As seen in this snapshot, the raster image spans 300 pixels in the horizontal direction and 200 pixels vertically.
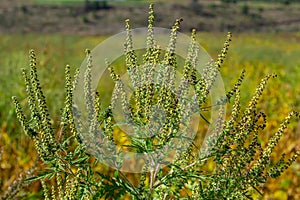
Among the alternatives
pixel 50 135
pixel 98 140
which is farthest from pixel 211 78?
pixel 50 135

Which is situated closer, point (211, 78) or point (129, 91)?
point (211, 78)

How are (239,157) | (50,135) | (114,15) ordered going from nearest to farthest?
(50,135), (239,157), (114,15)

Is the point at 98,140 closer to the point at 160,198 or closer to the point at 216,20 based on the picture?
the point at 160,198

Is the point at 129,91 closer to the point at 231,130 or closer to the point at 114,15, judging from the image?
the point at 231,130

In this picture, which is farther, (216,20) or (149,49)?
(216,20)

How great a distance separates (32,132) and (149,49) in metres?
0.41

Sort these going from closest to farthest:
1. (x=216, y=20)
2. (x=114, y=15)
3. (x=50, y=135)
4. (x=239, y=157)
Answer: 1. (x=50, y=135)
2. (x=239, y=157)
3. (x=216, y=20)
4. (x=114, y=15)

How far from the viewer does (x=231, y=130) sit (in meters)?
1.50

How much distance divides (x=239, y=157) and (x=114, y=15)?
43.2 m

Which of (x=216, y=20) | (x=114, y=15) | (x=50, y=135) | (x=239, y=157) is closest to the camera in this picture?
(x=50, y=135)

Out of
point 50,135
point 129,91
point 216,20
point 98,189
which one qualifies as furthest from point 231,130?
point 216,20

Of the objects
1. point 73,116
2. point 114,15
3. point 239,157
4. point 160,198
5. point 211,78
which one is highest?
point 211,78

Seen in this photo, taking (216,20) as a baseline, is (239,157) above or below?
above

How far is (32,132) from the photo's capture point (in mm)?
1398
